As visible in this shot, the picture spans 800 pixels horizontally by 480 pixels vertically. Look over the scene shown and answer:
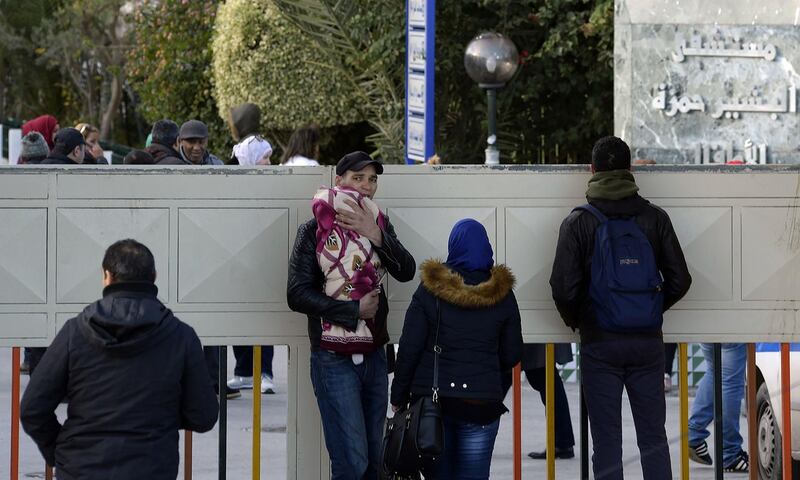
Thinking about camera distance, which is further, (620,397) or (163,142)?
(163,142)

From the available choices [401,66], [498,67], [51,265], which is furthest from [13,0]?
[51,265]

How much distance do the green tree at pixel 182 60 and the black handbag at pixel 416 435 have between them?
23.2m

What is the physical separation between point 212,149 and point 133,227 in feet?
71.9

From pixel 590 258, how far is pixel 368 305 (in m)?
1.06

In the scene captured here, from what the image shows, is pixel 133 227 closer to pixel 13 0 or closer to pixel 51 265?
pixel 51 265

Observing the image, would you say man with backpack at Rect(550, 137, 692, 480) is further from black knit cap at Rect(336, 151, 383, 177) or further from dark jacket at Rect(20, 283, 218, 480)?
dark jacket at Rect(20, 283, 218, 480)

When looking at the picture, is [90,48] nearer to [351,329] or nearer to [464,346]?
[351,329]

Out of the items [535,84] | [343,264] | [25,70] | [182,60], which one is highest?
[25,70]

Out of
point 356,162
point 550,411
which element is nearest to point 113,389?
point 356,162

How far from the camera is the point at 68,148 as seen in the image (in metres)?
10.6

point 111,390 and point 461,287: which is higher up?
point 461,287

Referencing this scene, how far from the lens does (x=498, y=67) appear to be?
1565 cm

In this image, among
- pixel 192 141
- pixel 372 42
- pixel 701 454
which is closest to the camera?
pixel 701 454

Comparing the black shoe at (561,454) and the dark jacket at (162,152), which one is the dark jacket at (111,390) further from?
the dark jacket at (162,152)
